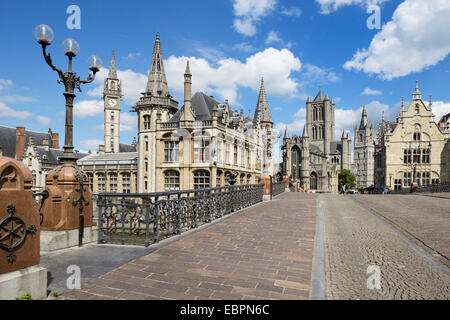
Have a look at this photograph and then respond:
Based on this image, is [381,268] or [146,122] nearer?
[381,268]

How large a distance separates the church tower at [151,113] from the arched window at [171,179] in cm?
191

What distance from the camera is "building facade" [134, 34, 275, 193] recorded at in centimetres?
3045

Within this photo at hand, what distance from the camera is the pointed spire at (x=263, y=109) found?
50.1 metres

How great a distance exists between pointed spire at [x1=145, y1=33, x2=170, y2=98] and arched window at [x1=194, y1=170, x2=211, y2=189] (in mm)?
13982

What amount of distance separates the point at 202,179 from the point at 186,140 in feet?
16.9

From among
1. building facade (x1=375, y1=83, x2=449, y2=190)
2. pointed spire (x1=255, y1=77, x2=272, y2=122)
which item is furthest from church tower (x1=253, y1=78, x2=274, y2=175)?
building facade (x1=375, y1=83, x2=449, y2=190)

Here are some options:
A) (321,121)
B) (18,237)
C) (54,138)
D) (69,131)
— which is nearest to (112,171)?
(54,138)

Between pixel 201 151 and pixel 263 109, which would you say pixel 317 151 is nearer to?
pixel 263 109

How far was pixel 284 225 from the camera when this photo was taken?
Result: 329 inches

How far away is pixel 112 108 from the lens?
198 feet

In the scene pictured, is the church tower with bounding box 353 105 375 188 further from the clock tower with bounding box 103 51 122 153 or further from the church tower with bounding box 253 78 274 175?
the clock tower with bounding box 103 51 122 153

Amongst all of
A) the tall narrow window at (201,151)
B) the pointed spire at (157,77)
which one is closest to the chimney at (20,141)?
the pointed spire at (157,77)

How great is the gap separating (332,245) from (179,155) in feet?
89.1
